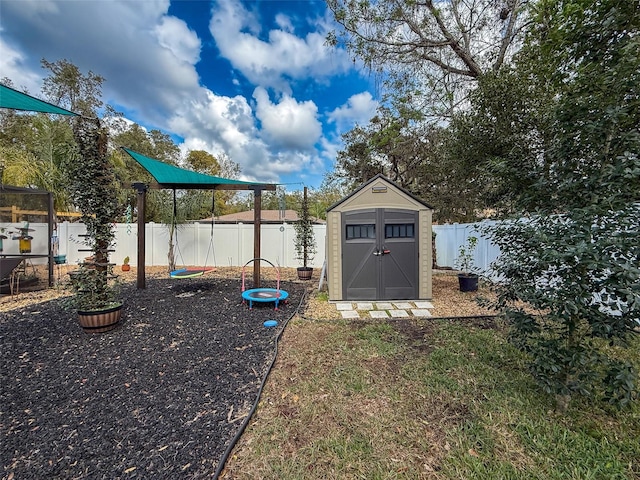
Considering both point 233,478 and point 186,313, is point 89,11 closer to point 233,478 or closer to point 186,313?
point 186,313

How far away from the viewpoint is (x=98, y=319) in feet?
12.2

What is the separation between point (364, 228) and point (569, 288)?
145 inches

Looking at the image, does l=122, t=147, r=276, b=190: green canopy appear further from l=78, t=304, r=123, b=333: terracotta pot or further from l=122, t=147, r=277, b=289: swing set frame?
l=78, t=304, r=123, b=333: terracotta pot

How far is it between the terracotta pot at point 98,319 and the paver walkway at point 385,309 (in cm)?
338

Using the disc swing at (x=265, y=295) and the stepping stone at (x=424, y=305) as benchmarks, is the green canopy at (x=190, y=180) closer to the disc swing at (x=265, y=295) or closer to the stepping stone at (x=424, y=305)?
the disc swing at (x=265, y=295)

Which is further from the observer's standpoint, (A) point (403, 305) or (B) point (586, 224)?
(A) point (403, 305)

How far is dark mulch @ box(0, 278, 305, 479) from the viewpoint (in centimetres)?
179

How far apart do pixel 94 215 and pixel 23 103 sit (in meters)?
1.44

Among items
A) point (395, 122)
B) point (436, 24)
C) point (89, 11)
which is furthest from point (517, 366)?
point (436, 24)

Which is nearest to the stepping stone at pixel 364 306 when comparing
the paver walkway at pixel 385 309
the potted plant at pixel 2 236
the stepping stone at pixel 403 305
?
the paver walkway at pixel 385 309

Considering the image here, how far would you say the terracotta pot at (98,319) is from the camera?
12.1ft

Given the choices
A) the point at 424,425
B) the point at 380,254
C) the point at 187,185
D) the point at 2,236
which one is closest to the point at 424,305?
the point at 380,254

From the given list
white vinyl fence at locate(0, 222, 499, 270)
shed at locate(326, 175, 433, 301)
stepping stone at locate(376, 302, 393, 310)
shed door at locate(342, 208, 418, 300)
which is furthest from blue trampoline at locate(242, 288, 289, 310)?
white vinyl fence at locate(0, 222, 499, 270)

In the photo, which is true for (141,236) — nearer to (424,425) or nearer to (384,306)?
(384,306)
